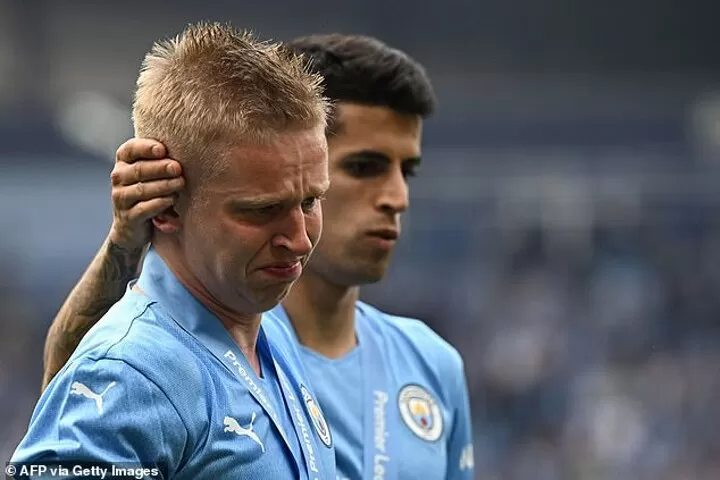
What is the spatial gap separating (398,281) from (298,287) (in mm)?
9082

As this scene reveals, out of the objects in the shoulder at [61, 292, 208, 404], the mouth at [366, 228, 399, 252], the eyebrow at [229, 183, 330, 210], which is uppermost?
the eyebrow at [229, 183, 330, 210]

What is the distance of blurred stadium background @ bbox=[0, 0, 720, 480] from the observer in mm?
10312

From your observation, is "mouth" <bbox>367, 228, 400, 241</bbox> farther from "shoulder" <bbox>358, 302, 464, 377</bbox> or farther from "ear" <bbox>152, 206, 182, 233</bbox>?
"ear" <bbox>152, 206, 182, 233</bbox>

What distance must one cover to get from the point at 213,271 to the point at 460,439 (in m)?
1.23

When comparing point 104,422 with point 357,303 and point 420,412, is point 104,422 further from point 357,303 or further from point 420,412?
point 357,303

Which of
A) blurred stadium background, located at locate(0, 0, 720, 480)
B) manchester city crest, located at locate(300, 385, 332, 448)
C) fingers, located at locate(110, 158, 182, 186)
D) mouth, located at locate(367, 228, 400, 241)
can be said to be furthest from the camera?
blurred stadium background, located at locate(0, 0, 720, 480)

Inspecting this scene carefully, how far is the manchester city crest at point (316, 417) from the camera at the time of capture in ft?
7.04

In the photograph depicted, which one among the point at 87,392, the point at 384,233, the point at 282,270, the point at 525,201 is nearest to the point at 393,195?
the point at 384,233

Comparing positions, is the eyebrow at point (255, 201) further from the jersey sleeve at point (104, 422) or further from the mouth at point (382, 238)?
the mouth at point (382, 238)

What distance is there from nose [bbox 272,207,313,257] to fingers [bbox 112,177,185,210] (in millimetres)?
167

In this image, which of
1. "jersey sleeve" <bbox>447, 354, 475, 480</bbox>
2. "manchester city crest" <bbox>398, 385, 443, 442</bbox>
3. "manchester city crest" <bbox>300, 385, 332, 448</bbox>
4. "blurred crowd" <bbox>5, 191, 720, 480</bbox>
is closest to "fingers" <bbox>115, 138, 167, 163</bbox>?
"manchester city crest" <bbox>300, 385, 332, 448</bbox>

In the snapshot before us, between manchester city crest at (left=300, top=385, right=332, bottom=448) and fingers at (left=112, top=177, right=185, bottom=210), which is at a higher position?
fingers at (left=112, top=177, right=185, bottom=210)

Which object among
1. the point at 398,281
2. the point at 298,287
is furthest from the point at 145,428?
the point at 398,281

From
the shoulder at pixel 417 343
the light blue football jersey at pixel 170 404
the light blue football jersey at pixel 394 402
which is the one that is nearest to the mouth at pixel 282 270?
the light blue football jersey at pixel 170 404
